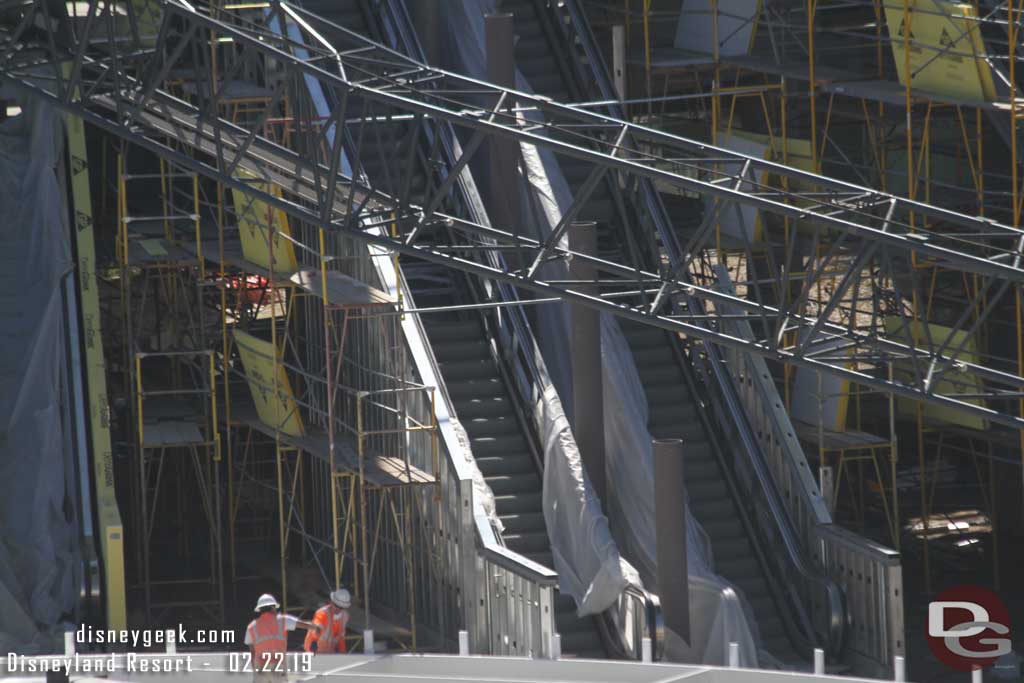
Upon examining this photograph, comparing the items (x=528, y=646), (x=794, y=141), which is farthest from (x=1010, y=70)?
(x=528, y=646)

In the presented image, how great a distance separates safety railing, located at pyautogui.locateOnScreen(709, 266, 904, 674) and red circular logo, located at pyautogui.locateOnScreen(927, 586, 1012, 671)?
79 cm

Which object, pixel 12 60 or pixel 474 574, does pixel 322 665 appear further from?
pixel 12 60

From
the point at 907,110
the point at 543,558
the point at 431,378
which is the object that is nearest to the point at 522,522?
the point at 543,558

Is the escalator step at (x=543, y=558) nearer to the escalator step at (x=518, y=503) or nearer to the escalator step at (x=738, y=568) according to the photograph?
the escalator step at (x=518, y=503)

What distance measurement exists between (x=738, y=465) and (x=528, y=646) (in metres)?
3.70

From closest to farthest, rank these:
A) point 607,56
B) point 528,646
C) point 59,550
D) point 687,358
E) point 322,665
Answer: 1. point 322,665
2. point 528,646
3. point 59,550
4. point 687,358
5. point 607,56

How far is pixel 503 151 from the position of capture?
23859mm

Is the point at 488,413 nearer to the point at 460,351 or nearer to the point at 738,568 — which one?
the point at 460,351

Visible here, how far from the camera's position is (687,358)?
77.9 feet

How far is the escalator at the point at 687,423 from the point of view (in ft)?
71.4

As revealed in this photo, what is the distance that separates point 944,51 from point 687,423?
4.73m

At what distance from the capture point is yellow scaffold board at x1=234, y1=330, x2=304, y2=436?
894 inches

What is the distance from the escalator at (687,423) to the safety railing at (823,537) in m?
0.50

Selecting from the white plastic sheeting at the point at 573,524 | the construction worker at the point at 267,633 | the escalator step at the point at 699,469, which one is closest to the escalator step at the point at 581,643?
the white plastic sheeting at the point at 573,524
